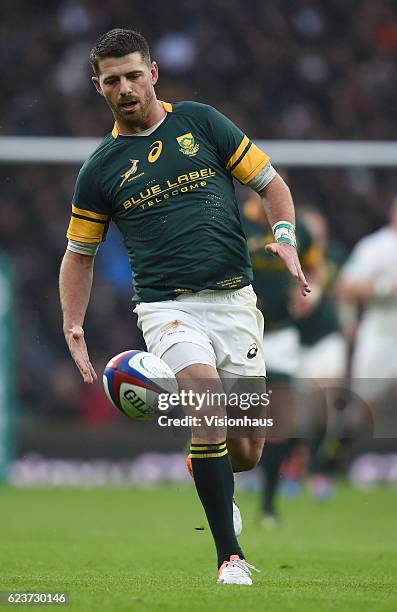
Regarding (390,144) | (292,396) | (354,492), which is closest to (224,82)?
(390,144)

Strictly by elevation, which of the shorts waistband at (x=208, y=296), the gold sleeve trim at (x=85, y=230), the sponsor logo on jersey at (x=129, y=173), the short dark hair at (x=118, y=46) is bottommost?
the shorts waistband at (x=208, y=296)

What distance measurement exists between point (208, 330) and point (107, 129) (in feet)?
29.9

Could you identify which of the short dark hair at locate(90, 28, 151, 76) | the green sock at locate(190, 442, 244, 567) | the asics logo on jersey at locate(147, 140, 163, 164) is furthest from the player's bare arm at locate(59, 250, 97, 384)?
the short dark hair at locate(90, 28, 151, 76)

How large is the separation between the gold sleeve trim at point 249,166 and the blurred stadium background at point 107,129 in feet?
20.3

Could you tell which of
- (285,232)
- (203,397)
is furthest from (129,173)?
(203,397)

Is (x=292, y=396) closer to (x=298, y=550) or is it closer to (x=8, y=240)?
(x=298, y=550)

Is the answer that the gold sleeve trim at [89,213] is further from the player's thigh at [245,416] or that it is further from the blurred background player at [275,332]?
the blurred background player at [275,332]

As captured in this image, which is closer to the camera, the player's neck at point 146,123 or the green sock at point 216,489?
the green sock at point 216,489

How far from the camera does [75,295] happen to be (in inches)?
251

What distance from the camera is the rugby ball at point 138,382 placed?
576 centimetres

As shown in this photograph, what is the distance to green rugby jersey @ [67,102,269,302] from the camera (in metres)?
6.13

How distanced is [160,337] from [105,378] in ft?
1.17

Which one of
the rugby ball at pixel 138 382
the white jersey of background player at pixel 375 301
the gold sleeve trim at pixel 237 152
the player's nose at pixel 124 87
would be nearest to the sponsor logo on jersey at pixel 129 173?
the player's nose at pixel 124 87

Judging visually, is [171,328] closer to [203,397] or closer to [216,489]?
[203,397]
